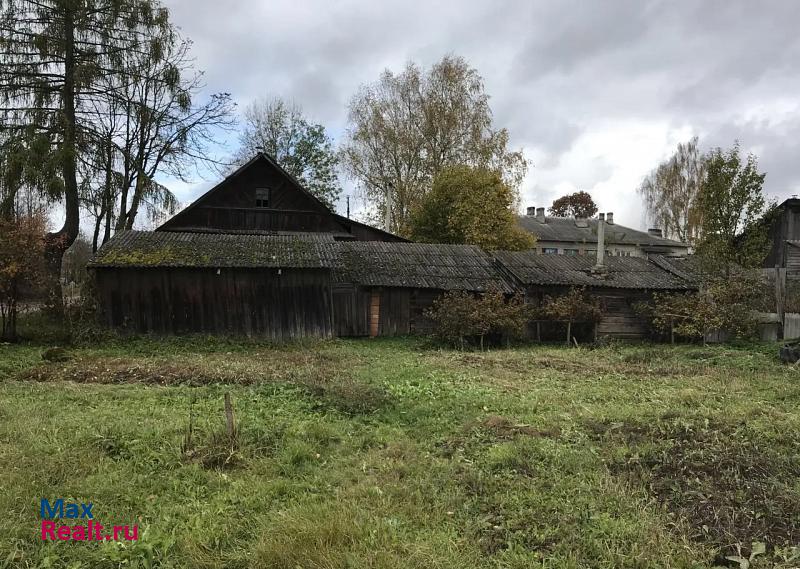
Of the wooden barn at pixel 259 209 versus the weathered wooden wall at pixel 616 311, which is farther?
the wooden barn at pixel 259 209

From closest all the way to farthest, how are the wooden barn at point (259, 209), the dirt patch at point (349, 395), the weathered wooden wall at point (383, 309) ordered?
the dirt patch at point (349, 395)
the weathered wooden wall at point (383, 309)
the wooden barn at point (259, 209)

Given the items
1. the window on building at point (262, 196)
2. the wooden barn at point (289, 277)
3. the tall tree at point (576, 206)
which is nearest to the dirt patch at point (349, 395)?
the wooden barn at point (289, 277)

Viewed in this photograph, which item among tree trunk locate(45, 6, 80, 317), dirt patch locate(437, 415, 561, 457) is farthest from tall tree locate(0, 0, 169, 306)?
dirt patch locate(437, 415, 561, 457)

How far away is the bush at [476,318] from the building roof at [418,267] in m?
1.57

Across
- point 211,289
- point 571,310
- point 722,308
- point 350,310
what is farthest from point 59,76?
point 722,308

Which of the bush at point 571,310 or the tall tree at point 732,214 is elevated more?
the tall tree at point 732,214

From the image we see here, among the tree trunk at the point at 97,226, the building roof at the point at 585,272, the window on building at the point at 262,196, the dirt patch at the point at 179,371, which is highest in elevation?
the window on building at the point at 262,196

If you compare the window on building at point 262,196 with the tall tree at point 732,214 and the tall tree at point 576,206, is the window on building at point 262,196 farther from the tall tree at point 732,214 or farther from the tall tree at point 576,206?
the tall tree at point 576,206

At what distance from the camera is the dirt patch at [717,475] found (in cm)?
402

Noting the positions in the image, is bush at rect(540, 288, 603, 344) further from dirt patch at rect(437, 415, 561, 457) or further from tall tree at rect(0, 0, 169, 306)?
tall tree at rect(0, 0, 169, 306)

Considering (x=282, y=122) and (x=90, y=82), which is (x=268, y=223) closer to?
(x=90, y=82)

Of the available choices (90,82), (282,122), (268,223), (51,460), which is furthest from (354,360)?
(282,122)

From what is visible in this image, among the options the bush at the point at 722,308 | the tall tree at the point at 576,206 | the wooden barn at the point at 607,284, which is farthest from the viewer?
the tall tree at the point at 576,206

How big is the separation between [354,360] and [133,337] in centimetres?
739
